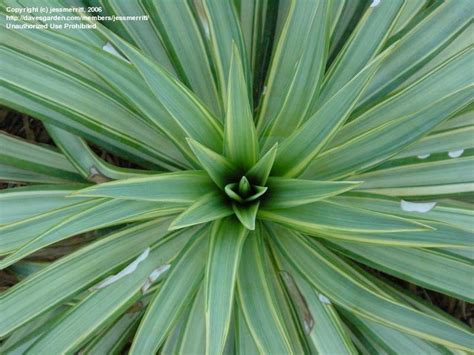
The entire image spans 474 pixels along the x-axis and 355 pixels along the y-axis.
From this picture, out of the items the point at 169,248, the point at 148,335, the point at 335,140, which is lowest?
the point at 148,335

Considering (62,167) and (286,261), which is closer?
(286,261)

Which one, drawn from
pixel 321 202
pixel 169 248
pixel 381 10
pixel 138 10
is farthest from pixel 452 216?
pixel 138 10

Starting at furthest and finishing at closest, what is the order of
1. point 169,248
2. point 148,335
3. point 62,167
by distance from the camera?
point 62,167, point 169,248, point 148,335

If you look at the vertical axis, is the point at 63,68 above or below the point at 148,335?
above

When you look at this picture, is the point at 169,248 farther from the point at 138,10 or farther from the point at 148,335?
the point at 138,10
